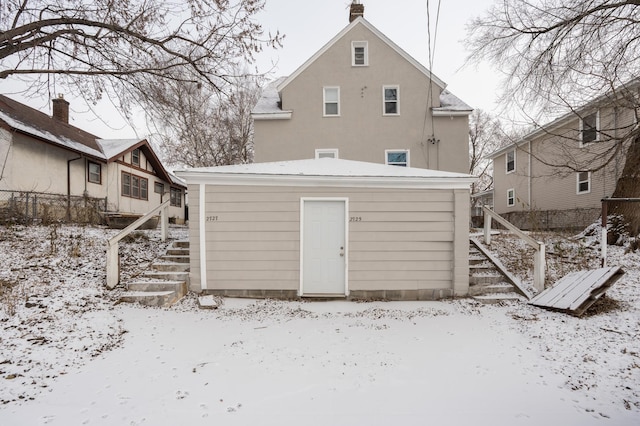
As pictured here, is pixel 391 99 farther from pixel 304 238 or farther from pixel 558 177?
pixel 304 238

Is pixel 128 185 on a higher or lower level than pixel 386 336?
higher

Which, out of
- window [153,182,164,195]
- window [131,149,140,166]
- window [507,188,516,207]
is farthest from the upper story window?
window [153,182,164,195]

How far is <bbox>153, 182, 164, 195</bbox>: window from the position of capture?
78.1ft

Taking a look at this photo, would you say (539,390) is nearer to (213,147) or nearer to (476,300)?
(476,300)

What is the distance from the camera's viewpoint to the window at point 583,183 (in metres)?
15.0

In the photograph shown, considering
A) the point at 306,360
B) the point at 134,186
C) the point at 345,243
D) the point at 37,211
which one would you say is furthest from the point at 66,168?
the point at 306,360

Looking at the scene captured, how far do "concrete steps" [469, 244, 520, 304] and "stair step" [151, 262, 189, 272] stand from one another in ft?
19.7

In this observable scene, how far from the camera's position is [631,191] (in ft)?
27.6

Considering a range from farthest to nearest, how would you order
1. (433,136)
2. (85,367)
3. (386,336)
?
1. (433,136)
2. (386,336)
3. (85,367)

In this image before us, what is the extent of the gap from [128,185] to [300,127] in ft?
42.5

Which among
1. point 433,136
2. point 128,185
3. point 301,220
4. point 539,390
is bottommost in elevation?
point 539,390

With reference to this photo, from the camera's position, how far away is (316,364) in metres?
3.95

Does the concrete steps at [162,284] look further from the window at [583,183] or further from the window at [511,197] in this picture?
the window at [511,197]

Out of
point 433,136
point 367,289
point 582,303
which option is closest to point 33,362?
point 367,289
